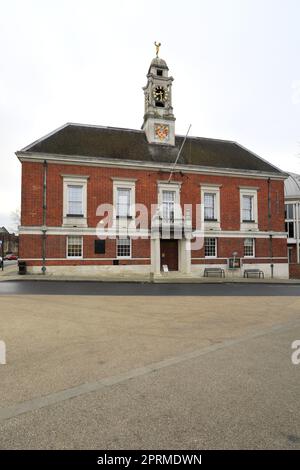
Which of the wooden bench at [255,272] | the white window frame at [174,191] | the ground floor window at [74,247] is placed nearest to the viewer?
the ground floor window at [74,247]

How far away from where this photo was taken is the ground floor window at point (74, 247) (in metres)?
25.5

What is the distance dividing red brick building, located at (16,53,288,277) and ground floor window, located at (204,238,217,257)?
90mm

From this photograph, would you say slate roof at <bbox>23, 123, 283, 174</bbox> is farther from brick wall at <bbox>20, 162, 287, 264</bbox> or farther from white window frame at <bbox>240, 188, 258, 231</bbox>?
white window frame at <bbox>240, 188, 258, 231</bbox>

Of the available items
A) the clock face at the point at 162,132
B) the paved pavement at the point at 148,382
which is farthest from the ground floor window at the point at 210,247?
the paved pavement at the point at 148,382

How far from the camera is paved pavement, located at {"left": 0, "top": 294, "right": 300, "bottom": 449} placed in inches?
130

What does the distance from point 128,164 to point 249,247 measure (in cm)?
1352

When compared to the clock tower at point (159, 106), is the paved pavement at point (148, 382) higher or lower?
lower

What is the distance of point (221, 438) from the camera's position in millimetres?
3236

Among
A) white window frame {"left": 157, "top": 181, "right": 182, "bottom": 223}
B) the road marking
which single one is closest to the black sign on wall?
white window frame {"left": 157, "top": 181, "right": 182, "bottom": 223}

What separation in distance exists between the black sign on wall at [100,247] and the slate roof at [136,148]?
23.3ft

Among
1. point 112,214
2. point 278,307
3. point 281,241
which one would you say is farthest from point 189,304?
point 281,241

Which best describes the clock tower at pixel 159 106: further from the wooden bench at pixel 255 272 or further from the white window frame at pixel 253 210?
the wooden bench at pixel 255 272

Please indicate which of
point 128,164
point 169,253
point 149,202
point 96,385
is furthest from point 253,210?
point 96,385
